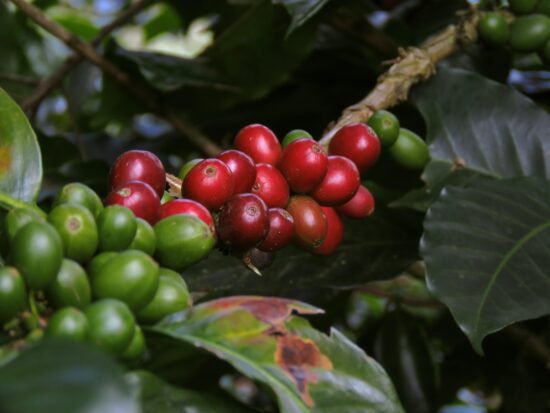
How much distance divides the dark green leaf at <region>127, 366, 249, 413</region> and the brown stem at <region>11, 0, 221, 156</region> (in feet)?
3.23

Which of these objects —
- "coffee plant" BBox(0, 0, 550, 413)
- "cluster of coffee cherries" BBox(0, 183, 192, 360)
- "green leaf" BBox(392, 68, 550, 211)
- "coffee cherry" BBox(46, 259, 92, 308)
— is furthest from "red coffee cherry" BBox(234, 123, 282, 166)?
"green leaf" BBox(392, 68, 550, 211)

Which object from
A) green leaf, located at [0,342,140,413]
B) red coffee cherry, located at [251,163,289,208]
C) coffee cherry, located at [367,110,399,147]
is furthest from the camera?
coffee cherry, located at [367,110,399,147]

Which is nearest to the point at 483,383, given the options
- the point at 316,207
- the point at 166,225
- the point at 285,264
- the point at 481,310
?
the point at 285,264

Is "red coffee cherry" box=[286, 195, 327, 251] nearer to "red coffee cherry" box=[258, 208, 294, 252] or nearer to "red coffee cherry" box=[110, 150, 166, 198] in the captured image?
"red coffee cherry" box=[258, 208, 294, 252]

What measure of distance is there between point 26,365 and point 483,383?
175 cm

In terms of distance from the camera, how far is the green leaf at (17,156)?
0.80 m

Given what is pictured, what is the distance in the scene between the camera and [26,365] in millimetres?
470

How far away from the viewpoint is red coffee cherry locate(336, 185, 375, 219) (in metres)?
0.97

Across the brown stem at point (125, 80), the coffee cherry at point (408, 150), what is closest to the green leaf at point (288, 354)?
the coffee cherry at point (408, 150)

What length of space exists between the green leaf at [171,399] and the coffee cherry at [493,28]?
882 millimetres

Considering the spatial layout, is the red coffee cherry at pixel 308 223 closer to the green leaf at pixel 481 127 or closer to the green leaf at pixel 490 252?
the green leaf at pixel 490 252

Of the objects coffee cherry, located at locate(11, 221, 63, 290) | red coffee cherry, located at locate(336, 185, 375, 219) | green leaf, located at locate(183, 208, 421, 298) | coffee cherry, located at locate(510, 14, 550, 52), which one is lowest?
green leaf, located at locate(183, 208, 421, 298)

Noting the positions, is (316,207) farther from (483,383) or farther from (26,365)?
(483,383)

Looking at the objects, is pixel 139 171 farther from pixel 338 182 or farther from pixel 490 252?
pixel 490 252
